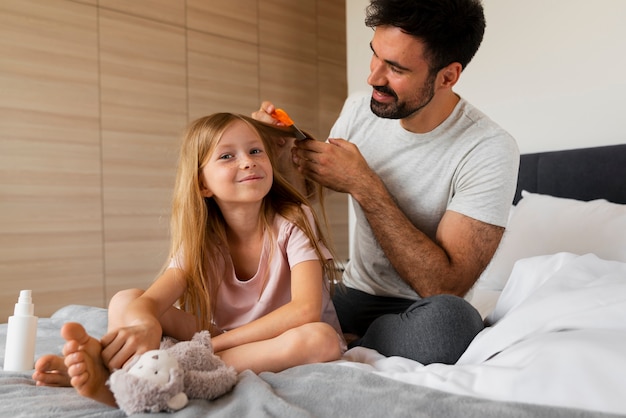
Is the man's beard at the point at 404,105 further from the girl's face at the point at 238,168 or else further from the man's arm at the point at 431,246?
the girl's face at the point at 238,168

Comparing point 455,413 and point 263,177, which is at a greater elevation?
point 263,177

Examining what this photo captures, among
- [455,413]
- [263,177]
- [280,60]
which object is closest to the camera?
[455,413]

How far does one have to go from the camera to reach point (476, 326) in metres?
1.34

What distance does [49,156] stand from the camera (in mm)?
3049

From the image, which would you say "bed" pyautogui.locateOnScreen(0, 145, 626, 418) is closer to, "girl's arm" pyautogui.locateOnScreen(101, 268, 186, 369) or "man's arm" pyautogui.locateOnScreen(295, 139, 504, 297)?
"girl's arm" pyautogui.locateOnScreen(101, 268, 186, 369)

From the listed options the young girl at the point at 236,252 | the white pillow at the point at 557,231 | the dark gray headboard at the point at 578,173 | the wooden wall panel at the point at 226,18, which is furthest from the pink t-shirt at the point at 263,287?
the wooden wall panel at the point at 226,18

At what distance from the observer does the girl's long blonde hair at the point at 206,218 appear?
1.53 m

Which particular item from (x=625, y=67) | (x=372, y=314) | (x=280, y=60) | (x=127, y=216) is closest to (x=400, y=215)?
(x=372, y=314)

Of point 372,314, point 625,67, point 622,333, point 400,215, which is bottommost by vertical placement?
point 372,314

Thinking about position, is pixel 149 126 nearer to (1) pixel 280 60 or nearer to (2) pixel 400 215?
(1) pixel 280 60

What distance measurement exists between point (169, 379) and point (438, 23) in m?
1.28

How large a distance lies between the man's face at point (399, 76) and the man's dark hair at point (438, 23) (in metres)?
0.03

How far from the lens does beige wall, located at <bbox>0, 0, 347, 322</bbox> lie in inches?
117

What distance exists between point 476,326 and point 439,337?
0.33 feet
